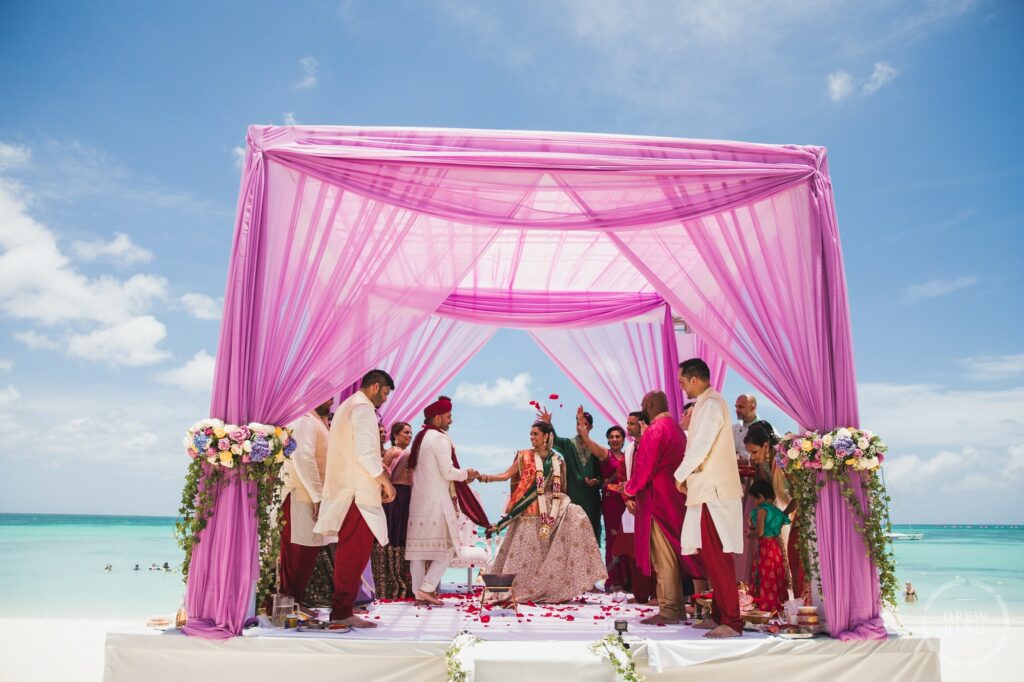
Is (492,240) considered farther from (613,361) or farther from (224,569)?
(613,361)

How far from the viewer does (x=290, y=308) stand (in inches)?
191

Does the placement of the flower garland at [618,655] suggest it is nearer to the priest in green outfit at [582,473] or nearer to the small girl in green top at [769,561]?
the small girl in green top at [769,561]

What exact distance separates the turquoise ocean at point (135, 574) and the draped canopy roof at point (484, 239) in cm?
746

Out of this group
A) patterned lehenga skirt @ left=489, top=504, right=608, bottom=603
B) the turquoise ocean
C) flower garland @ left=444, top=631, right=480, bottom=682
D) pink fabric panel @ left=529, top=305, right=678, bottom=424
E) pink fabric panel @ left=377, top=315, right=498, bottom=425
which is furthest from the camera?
the turquoise ocean

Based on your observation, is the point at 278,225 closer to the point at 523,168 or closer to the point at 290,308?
the point at 290,308

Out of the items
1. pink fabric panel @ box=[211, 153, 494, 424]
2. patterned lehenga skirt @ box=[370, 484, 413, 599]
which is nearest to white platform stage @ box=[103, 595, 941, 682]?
pink fabric panel @ box=[211, 153, 494, 424]

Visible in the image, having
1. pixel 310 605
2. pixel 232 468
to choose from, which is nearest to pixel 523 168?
pixel 232 468

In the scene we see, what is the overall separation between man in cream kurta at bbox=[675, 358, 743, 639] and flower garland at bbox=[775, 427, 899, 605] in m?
0.38

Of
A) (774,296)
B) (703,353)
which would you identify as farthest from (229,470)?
(703,353)

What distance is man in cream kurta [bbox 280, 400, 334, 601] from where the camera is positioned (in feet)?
17.2

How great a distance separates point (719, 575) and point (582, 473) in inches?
98.3

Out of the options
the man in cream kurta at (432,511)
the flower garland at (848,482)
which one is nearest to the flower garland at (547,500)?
the man in cream kurta at (432,511)

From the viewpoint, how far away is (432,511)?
6.13m

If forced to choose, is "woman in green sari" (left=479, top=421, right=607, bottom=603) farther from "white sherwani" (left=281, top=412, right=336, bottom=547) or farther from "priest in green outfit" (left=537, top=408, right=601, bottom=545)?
"white sherwani" (left=281, top=412, right=336, bottom=547)
